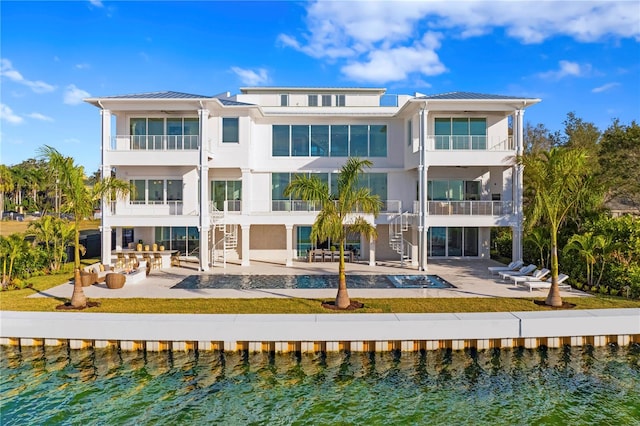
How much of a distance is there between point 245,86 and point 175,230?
10593 mm

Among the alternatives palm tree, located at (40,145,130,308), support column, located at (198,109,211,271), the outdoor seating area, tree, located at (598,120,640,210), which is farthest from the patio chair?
tree, located at (598,120,640,210)

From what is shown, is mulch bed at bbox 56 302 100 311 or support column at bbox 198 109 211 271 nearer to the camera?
mulch bed at bbox 56 302 100 311

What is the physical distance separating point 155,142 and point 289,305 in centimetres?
1313

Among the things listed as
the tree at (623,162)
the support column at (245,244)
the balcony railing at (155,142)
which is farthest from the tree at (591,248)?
the balcony railing at (155,142)

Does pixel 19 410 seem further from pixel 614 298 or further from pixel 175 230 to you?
pixel 614 298

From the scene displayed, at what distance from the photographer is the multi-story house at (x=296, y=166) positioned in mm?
20781

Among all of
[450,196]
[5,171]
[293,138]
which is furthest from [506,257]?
[5,171]

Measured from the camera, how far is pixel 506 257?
24219mm

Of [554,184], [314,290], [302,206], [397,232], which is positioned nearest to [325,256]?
[302,206]

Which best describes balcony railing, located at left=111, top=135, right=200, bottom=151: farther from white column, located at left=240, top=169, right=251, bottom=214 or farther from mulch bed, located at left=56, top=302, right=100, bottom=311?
mulch bed, located at left=56, top=302, right=100, bottom=311

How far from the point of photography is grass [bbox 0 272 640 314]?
13.2 m

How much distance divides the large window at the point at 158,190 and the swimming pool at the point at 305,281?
19.3ft

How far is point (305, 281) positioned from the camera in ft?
58.5

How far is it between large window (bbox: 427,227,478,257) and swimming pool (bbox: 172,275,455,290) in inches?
225
